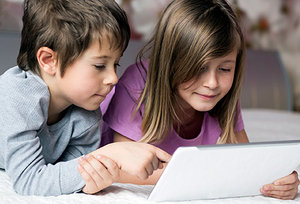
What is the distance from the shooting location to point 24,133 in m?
0.90

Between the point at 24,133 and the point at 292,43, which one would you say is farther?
the point at 292,43

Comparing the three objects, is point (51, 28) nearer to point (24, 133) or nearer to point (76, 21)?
point (76, 21)

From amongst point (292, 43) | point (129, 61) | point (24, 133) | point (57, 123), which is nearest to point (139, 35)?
point (129, 61)

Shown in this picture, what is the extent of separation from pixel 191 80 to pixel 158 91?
0.09 meters

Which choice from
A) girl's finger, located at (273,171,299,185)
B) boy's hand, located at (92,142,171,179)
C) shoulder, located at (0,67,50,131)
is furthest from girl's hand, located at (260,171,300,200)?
shoulder, located at (0,67,50,131)

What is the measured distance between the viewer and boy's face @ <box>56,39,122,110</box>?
0.97 m

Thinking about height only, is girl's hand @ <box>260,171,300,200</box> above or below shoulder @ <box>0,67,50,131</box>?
below

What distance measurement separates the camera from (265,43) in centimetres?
286

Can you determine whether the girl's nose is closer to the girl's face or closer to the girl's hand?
the girl's face

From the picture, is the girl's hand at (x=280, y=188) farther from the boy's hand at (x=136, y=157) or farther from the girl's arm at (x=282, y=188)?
the boy's hand at (x=136, y=157)

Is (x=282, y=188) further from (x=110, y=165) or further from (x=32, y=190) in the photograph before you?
(x=32, y=190)

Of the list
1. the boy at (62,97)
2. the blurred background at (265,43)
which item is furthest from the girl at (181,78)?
the blurred background at (265,43)

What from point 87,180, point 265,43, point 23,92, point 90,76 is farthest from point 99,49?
point 265,43

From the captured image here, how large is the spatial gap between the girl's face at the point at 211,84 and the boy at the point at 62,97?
0.21 meters
